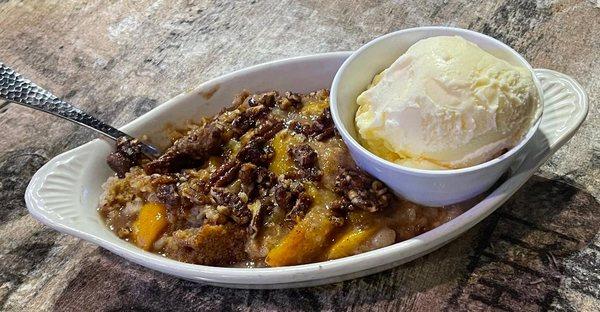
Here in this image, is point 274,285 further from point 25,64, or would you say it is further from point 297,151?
point 25,64

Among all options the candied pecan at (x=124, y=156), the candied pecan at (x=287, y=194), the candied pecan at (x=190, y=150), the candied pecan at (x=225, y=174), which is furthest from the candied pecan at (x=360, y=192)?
the candied pecan at (x=124, y=156)

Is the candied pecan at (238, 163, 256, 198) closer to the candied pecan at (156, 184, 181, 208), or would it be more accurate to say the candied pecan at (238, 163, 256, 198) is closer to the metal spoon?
the candied pecan at (156, 184, 181, 208)

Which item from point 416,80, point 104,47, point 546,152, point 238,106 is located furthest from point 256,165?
point 104,47

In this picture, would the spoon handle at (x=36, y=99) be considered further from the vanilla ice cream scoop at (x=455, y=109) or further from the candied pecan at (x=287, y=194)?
the vanilla ice cream scoop at (x=455, y=109)

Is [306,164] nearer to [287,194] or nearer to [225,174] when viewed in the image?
[287,194]

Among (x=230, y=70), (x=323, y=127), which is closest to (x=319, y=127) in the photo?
(x=323, y=127)

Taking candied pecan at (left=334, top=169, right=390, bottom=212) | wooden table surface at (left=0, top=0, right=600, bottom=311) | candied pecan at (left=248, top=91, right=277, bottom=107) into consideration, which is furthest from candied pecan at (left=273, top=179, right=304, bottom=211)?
candied pecan at (left=248, top=91, right=277, bottom=107)

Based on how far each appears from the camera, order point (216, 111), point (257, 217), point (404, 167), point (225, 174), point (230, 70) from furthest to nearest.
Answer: point (230, 70) < point (216, 111) < point (225, 174) < point (257, 217) < point (404, 167)
